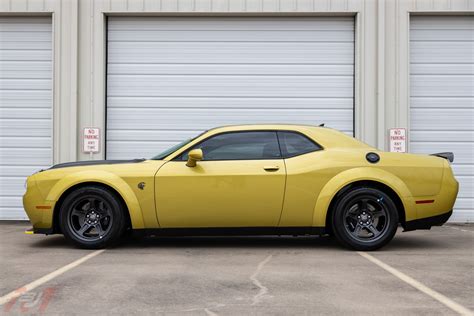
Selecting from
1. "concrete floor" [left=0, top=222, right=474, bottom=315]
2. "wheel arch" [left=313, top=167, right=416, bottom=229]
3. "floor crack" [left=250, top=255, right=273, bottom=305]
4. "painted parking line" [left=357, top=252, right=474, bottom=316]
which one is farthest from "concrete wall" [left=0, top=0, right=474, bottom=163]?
"floor crack" [left=250, top=255, right=273, bottom=305]

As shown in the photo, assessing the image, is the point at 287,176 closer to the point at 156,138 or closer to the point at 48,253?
the point at 48,253

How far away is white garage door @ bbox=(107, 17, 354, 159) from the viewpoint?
10.4m

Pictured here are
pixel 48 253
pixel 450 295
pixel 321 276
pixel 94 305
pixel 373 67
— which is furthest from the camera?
pixel 373 67

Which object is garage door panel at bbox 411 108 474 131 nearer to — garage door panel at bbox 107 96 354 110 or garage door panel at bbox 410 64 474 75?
garage door panel at bbox 410 64 474 75

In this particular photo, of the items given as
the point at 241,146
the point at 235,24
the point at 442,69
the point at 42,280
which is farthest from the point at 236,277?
the point at 442,69

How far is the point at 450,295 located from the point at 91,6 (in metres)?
8.49

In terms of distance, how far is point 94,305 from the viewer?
12.7 ft

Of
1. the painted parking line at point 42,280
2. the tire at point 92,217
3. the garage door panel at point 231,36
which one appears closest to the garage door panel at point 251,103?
the garage door panel at point 231,36

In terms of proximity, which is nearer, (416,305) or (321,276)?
(416,305)

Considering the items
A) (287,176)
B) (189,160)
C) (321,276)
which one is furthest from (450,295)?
(189,160)

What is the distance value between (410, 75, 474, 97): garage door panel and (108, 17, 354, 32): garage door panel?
1.63 metres

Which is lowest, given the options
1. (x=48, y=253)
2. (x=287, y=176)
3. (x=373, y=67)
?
(x=48, y=253)

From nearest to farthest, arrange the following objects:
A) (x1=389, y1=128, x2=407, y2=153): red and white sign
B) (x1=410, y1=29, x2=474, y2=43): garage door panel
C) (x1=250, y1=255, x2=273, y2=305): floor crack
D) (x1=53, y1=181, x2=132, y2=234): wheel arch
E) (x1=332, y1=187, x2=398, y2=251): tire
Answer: (x1=250, y1=255, x2=273, y2=305): floor crack → (x1=332, y1=187, x2=398, y2=251): tire → (x1=53, y1=181, x2=132, y2=234): wheel arch → (x1=389, y1=128, x2=407, y2=153): red and white sign → (x1=410, y1=29, x2=474, y2=43): garage door panel

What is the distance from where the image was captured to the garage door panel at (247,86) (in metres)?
10.4
